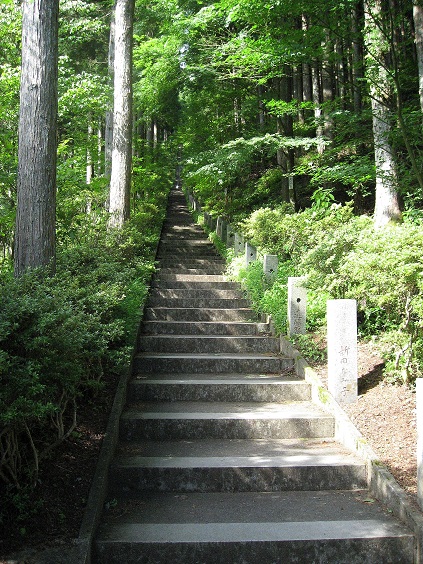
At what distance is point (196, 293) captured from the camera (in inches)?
391

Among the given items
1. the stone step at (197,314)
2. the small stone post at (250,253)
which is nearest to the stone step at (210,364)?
the stone step at (197,314)

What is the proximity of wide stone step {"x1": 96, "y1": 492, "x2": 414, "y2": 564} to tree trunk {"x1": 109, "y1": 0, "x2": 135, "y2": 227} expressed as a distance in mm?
8261

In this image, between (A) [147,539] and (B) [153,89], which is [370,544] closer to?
(A) [147,539]

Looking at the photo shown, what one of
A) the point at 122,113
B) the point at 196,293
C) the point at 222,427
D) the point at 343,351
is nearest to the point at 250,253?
the point at 196,293

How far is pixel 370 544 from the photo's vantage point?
3.63 meters

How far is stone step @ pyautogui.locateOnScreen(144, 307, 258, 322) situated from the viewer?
869cm

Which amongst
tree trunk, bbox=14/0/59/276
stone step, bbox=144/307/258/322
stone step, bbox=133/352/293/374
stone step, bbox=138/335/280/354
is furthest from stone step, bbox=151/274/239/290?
tree trunk, bbox=14/0/59/276

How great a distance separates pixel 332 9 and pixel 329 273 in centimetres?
643

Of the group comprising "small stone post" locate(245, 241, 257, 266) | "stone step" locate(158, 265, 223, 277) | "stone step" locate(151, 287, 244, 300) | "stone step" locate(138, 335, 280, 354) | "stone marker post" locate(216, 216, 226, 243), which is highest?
"stone marker post" locate(216, 216, 226, 243)

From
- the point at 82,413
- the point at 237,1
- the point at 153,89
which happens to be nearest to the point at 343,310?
the point at 82,413

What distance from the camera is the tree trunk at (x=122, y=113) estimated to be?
450 inches

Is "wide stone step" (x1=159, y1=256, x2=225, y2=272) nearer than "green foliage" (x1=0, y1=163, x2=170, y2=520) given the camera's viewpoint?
No

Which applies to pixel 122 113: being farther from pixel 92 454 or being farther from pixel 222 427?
pixel 92 454

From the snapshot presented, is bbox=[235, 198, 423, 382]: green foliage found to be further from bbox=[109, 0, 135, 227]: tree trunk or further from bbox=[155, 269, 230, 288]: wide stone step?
bbox=[109, 0, 135, 227]: tree trunk
